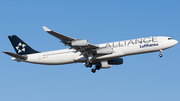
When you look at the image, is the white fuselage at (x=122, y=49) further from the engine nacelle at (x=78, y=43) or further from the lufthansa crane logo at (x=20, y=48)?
the lufthansa crane logo at (x=20, y=48)

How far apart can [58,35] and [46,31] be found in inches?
89.2

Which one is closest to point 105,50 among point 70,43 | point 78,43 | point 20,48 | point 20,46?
point 78,43

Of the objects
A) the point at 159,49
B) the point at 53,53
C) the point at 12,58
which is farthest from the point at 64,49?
the point at 159,49

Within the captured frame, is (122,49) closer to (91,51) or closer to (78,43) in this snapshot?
(91,51)

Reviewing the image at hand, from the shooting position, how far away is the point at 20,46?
58375 mm

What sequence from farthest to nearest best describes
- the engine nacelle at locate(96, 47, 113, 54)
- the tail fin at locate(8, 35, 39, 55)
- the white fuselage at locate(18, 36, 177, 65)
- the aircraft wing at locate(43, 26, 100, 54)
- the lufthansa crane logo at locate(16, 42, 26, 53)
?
1. the lufthansa crane logo at locate(16, 42, 26, 53)
2. the tail fin at locate(8, 35, 39, 55)
3. the white fuselage at locate(18, 36, 177, 65)
4. the engine nacelle at locate(96, 47, 113, 54)
5. the aircraft wing at locate(43, 26, 100, 54)

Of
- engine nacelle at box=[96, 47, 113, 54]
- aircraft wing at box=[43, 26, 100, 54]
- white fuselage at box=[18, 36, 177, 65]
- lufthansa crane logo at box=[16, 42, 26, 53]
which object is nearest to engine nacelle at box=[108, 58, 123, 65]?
white fuselage at box=[18, 36, 177, 65]

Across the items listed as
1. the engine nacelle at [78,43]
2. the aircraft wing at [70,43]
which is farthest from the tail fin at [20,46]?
the engine nacelle at [78,43]

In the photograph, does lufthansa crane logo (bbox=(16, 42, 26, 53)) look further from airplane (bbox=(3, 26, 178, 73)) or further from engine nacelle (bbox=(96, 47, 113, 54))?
engine nacelle (bbox=(96, 47, 113, 54))

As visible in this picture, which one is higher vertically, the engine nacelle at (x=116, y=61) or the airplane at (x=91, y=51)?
the airplane at (x=91, y=51)

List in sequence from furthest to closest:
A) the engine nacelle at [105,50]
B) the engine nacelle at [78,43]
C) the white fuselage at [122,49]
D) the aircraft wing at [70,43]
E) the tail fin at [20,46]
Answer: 1. the tail fin at [20,46]
2. the white fuselage at [122,49]
3. the engine nacelle at [105,50]
4. the engine nacelle at [78,43]
5. the aircraft wing at [70,43]

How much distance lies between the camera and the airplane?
51.2 meters

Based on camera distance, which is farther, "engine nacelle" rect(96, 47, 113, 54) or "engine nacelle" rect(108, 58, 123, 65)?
"engine nacelle" rect(108, 58, 123, 65)

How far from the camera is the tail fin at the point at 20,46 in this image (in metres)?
58.0
